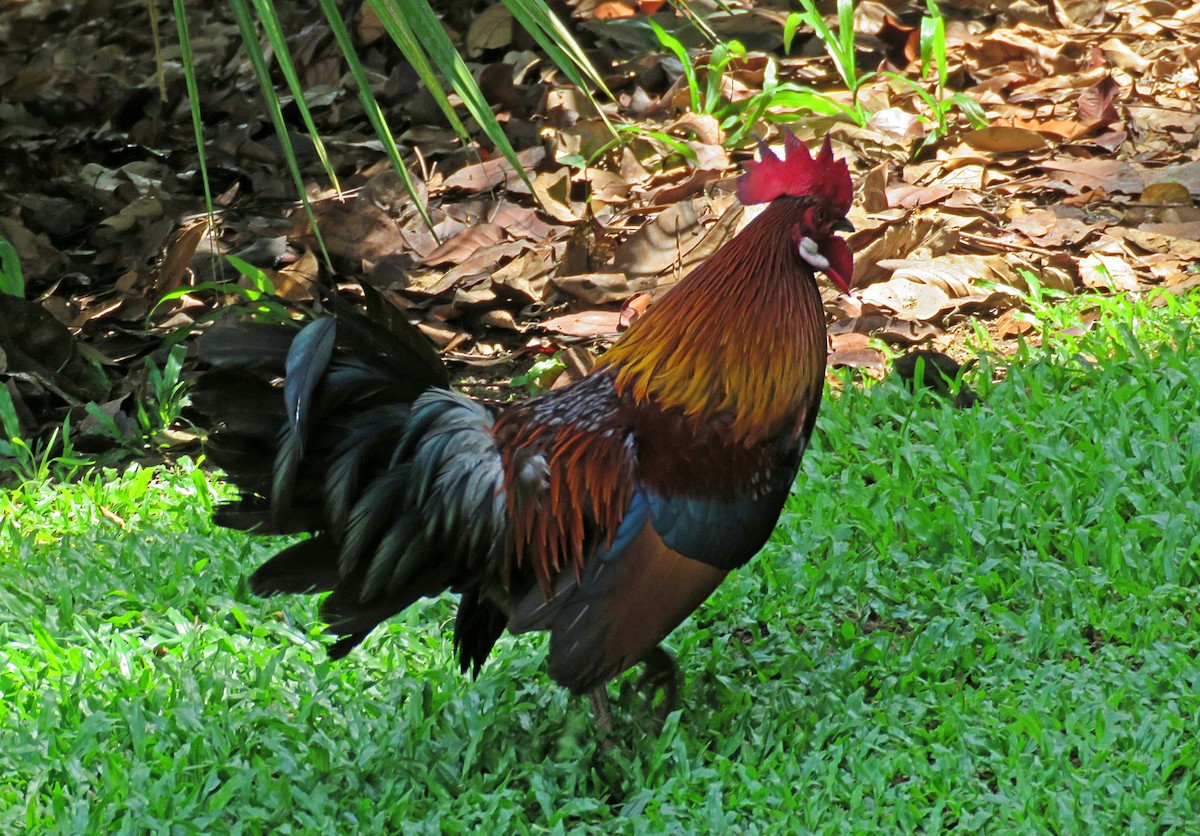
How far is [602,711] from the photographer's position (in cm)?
332

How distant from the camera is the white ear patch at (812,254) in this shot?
3.24 m

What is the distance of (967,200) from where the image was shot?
5770mm

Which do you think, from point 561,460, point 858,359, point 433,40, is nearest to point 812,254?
point 561,460

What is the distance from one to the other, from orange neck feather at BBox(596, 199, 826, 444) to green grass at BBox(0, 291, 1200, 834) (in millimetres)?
808

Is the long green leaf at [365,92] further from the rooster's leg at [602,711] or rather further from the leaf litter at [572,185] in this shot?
the leaf litter at [572,185]

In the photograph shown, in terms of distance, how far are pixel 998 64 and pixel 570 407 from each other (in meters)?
4.62

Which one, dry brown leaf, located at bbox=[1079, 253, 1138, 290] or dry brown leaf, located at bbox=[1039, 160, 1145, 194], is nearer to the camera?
dry brown leaf, located at bbox=[1079, 253, 1138, 290]

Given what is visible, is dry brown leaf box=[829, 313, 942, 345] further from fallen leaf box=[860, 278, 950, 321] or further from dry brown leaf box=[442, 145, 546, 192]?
dry brown leaf box=[442, 145, 546, 192]

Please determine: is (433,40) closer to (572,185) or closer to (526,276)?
(526,276)

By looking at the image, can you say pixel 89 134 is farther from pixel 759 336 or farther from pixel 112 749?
pixel 759 336

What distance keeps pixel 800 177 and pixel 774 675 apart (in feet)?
4.40

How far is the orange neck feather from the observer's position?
3.13 meters

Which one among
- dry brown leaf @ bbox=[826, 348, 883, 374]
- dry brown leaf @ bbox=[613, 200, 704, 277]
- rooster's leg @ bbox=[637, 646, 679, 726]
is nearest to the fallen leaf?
dry brown leaf @ bbox=[826, 348, 883, 374]

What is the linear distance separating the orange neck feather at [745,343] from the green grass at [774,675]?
0.81 metres
